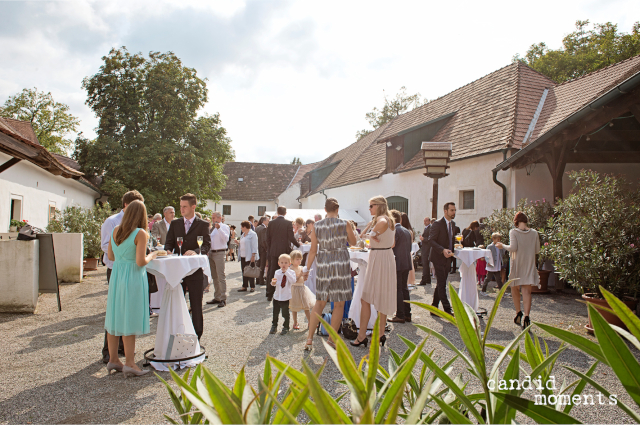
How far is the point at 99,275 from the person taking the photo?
12.9 metres

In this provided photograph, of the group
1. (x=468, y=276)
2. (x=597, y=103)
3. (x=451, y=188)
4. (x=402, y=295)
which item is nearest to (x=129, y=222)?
(x=402, y=295)

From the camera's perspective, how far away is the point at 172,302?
4.79m

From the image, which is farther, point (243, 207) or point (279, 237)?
point (243, 207)

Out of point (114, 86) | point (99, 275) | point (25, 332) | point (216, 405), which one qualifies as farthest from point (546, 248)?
point (114, 86)

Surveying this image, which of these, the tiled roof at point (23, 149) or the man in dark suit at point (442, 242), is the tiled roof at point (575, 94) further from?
the tiled roof at point (23, 149)

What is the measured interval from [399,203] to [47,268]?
14765 millimetres

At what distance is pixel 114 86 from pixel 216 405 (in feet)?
89.1

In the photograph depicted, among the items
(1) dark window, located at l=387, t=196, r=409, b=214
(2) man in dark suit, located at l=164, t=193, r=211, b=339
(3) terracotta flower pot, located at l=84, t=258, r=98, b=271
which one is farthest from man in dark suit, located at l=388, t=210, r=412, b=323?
(1) dark window, located at l=387, t=196, r=409, b=214

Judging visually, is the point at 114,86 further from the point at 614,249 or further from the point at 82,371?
the point at 614,249

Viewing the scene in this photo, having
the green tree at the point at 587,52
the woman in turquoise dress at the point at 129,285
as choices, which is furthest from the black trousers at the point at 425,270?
the green tree at the point at 587,52

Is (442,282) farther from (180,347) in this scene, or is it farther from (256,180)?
(256,180)

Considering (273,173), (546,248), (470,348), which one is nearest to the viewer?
(470,348)

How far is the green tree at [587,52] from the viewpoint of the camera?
23938 mm

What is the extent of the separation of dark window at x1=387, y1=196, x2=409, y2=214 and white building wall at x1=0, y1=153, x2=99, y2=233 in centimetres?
1403
